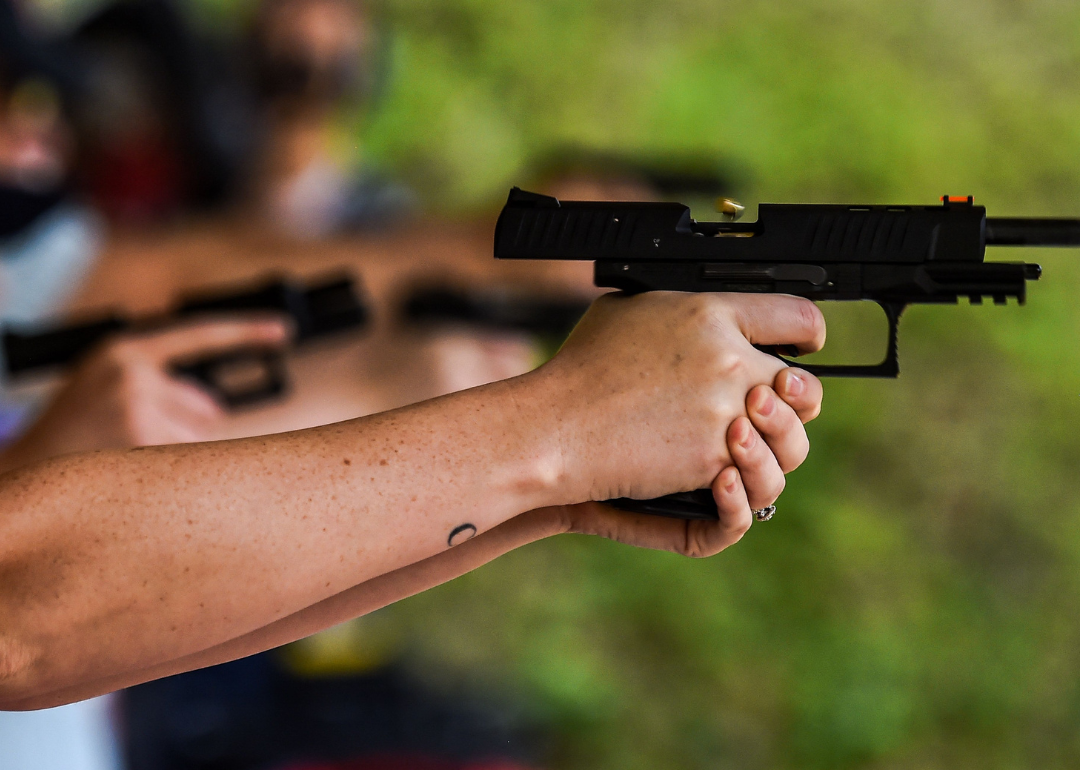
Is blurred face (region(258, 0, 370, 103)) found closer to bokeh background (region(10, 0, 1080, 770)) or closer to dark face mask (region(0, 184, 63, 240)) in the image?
bokeh background (region(10, 0, 1080, 770))

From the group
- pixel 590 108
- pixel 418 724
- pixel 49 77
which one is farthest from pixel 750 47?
pixel 418 724

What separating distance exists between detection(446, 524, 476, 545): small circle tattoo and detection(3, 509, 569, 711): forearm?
0.26 feet

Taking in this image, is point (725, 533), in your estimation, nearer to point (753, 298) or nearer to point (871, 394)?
point (753, 298)

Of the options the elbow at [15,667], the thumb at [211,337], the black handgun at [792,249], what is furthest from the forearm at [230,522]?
the thumb at [211,337]

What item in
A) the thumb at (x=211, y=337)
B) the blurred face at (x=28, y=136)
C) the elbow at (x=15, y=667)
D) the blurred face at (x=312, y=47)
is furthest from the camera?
the blurred face at (x=312, y=47)

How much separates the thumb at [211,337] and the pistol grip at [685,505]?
86 cm

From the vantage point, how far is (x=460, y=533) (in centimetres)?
68

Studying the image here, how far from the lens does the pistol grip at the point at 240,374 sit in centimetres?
138

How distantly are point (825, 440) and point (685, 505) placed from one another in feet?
5.99

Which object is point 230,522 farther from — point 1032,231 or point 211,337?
point 211,337

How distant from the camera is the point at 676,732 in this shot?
2371 millimetres

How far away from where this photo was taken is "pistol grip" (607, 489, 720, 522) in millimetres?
709

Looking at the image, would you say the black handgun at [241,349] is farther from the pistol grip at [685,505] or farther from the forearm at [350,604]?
the pistol grip at [685,505]

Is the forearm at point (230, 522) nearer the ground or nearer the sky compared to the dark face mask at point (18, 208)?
nearer the ground
